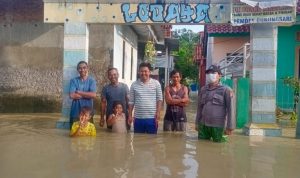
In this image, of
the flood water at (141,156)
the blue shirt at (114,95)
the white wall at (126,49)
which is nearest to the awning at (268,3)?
the flood water at (141,156)

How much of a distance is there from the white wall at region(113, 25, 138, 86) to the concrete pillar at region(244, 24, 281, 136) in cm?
554

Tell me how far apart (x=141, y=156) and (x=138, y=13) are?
4488 millimetres

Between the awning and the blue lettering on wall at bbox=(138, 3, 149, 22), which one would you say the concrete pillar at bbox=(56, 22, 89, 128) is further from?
the awning

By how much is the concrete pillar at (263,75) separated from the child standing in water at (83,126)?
368 centimetres

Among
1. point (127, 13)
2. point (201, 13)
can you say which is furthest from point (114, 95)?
point (201, 13)

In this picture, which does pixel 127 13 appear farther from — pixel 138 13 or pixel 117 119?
pixel 117 119

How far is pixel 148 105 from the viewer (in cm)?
825

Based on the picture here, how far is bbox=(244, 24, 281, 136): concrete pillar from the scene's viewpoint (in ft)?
32.1

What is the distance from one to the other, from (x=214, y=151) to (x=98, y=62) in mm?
7609

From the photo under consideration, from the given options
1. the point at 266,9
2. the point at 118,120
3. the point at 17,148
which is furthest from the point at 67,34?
the point at 266,9

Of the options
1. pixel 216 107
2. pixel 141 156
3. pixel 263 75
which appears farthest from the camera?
pixel 263 75

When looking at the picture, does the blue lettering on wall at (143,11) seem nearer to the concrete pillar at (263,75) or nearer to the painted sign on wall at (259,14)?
the painted sign on wall at (259,14)

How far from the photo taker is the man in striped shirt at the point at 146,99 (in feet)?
27.0

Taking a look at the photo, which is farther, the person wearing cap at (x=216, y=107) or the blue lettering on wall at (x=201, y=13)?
the blue lettering on wall at (x=201, y=13)
